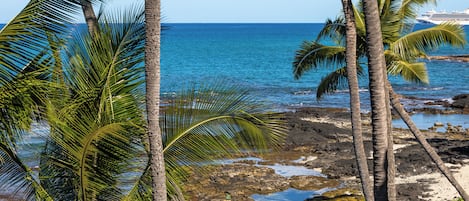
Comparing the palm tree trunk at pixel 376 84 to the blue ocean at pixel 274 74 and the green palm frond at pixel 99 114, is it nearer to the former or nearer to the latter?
the blue ocean at pixel 274 74

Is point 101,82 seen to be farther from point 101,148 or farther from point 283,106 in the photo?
point 283,106

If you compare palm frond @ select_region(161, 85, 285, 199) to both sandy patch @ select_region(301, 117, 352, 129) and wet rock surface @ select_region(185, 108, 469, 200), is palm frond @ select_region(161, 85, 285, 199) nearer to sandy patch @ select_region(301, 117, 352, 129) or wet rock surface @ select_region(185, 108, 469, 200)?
wet rock surface @ select_region(185, 108, 469, 200)

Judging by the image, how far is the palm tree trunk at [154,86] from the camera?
612cm

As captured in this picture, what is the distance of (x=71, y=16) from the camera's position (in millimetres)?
6465

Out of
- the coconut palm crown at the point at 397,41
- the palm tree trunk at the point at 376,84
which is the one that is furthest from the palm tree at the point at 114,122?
the coconut palm crown at the point at 397,41

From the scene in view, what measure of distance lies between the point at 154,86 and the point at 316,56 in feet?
33.3

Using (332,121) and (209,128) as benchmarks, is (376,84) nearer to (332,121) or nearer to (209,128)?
(209,128)

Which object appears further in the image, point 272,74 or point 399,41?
point 272,74

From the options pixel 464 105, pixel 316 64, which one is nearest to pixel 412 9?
pixel 316 64

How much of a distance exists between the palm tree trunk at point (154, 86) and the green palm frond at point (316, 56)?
1001cm

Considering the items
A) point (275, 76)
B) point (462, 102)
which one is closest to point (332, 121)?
point (462, 102)

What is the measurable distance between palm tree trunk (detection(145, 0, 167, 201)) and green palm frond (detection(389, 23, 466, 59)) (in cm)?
1014

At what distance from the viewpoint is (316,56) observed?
15.9m

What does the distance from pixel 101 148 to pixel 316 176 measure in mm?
13784
